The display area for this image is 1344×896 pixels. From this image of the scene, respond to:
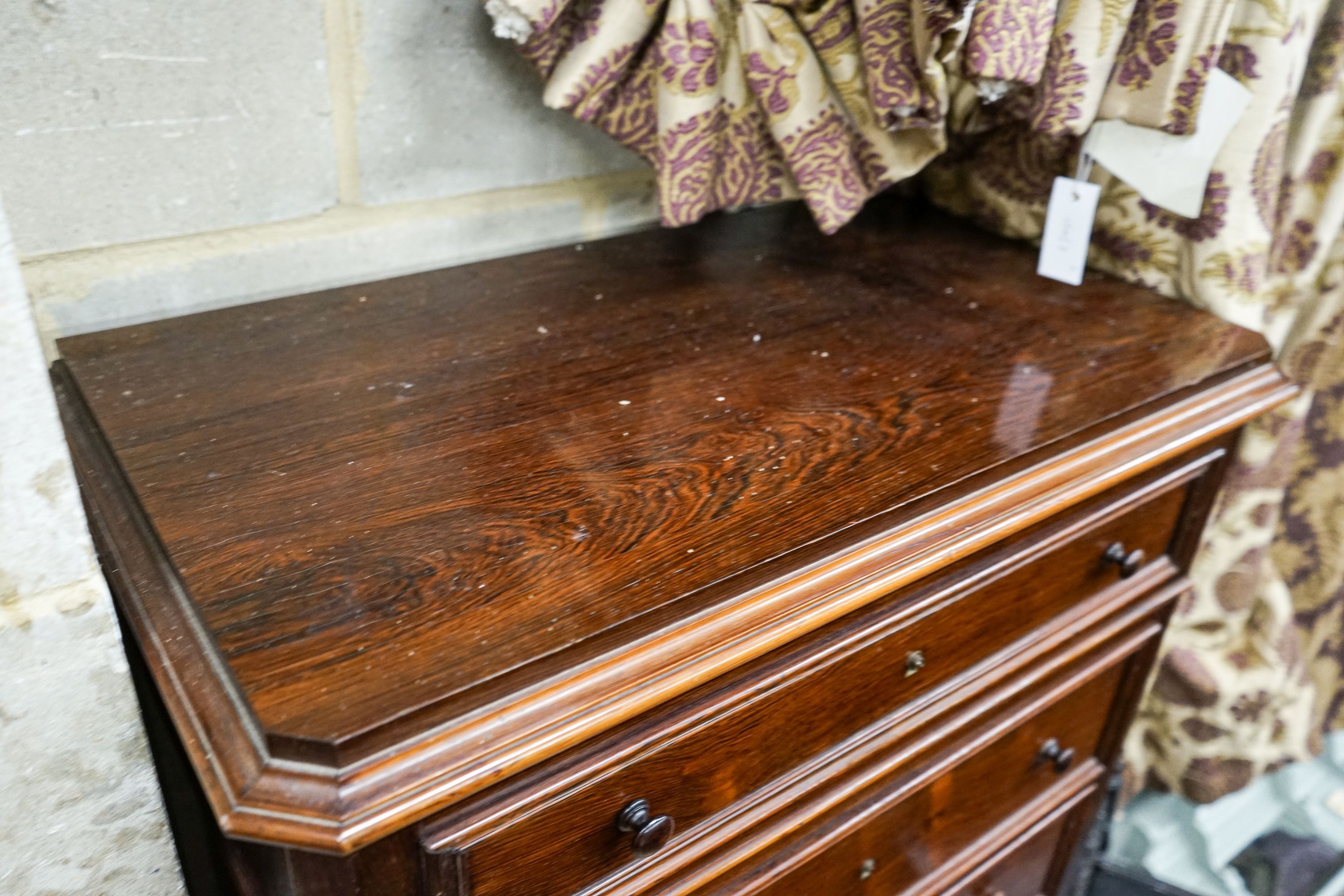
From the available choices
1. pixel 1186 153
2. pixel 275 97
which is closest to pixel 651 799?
pixel 275 97

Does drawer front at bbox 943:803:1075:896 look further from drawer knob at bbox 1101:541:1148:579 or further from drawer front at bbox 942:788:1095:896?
drawer knob at bbox 1101:541:1148:579

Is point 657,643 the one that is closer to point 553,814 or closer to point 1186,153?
point 553,814

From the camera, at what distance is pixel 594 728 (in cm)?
51

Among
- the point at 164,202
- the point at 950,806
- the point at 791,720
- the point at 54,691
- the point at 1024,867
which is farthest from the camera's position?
the point at 1024,867

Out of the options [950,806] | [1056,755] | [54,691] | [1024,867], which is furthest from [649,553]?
[1024,867]

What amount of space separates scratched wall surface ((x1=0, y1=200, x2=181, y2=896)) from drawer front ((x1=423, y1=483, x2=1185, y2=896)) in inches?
8.0

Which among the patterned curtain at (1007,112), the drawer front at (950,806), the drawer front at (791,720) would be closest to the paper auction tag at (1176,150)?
the patterned curtain at (1007,112)

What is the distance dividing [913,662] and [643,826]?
25cm

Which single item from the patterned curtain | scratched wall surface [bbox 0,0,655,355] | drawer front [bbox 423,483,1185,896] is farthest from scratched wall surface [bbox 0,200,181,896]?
the patterned curtain

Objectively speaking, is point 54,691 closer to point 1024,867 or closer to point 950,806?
point 950,806

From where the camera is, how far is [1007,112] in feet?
3.24

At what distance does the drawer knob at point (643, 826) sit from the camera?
58 centimetres

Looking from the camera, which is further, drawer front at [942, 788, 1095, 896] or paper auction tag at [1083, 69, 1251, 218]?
drawer front at [942, 788, 1095, 896]

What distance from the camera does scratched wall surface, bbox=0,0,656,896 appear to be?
0.50m
